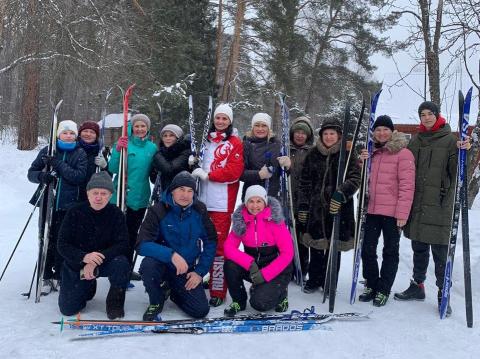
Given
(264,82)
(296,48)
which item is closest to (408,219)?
(264,82)

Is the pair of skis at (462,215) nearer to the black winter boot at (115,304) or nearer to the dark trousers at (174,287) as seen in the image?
the dark trousers at (174,287)

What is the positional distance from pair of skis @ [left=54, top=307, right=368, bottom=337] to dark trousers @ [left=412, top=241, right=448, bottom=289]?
3.11 ft

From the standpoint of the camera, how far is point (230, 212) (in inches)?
160

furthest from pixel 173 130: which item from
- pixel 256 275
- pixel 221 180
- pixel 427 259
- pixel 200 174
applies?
pixel 427 259

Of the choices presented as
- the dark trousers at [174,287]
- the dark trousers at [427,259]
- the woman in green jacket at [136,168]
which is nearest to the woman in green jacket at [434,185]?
the dark trousers at [427,259]

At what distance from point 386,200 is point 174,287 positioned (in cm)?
197

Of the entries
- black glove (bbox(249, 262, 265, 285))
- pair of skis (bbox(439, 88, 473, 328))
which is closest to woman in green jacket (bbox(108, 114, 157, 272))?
black glove (bbox(249, 262, 265, 285))

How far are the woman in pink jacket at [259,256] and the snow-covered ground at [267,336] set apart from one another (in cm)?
29

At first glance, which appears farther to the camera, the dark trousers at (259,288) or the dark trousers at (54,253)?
the dark trousers at (54,253)

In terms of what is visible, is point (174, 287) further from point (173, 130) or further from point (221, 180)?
point (173, 130)

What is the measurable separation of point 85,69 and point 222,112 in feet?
32.2

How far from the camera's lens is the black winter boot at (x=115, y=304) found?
3.32 meters

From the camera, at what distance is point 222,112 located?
3984mm

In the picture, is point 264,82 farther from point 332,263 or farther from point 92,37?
point 332,263
